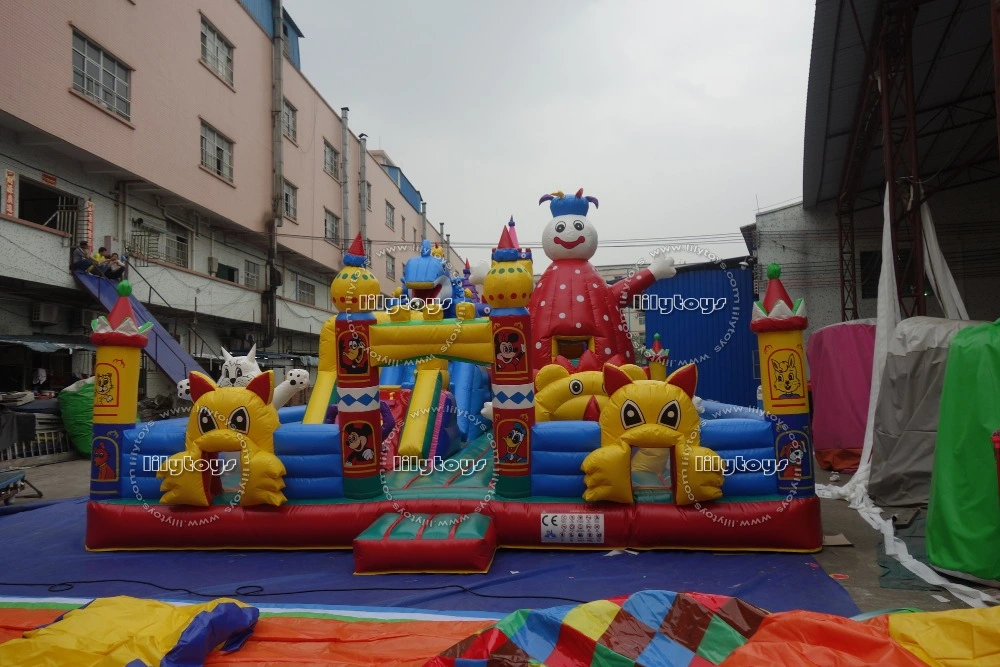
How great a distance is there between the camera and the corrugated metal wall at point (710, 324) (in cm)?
1244

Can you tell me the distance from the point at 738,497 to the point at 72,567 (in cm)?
445

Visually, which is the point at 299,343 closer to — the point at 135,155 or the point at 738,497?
the point at 135,155

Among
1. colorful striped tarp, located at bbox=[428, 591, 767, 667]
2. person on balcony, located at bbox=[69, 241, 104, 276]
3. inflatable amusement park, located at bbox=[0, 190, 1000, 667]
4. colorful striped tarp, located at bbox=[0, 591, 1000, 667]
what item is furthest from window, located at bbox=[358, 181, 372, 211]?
colorful striped tarp, located at bbox=[428, 591, 767, 667]

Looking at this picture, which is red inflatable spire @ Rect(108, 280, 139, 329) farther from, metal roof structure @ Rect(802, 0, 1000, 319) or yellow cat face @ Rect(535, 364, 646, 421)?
metal roof structure @ Rect(802, 0, 1000, 319)

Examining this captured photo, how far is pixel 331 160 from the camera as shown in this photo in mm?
18859


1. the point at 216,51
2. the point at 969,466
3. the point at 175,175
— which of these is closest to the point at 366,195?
the point at 216,51

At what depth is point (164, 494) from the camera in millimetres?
4559

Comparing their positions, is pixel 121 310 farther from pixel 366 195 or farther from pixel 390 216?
pixel 390 216

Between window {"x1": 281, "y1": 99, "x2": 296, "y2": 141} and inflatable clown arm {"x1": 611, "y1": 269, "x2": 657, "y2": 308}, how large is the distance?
39.6 feet

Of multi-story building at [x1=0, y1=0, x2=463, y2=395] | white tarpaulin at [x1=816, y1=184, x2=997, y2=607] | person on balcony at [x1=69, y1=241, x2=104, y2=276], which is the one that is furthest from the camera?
person on balcony at [x1=69, y1=241, x2=104, y2=276]

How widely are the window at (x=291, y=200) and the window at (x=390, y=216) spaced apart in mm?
4906

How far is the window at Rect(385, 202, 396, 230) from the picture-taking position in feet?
70.4

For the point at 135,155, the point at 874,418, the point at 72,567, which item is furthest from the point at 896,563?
the point at 135,155

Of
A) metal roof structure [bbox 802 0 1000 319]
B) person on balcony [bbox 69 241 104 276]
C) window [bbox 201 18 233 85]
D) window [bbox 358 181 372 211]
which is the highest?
window [bbox 201 18 233 85]
